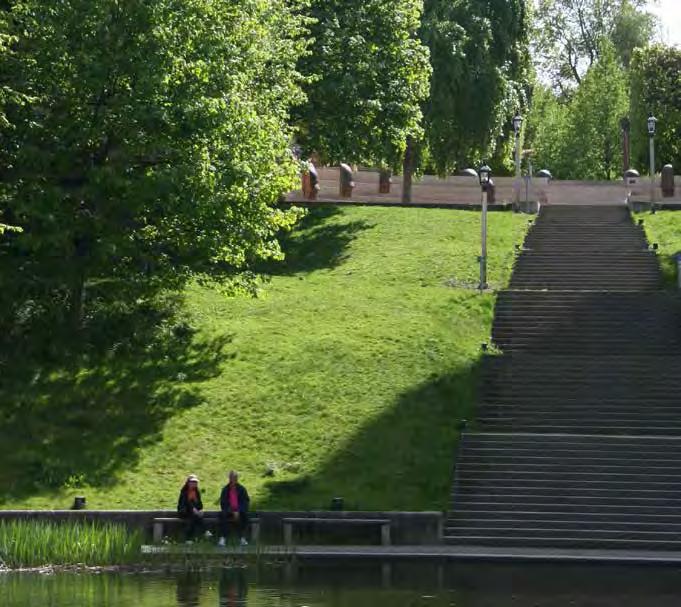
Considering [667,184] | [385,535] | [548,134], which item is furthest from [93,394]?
[548,134]

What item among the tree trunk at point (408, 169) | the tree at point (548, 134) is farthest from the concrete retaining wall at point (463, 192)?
the tree at point (548, 134)

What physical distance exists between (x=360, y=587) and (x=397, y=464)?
995 cm

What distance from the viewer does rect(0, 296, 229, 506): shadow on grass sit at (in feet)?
110

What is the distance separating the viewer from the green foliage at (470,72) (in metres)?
63.1

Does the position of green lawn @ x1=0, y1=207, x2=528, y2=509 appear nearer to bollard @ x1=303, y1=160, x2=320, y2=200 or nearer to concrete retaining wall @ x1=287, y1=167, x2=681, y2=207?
bollard @ x1=303, y1=160, x2=320, y2=200

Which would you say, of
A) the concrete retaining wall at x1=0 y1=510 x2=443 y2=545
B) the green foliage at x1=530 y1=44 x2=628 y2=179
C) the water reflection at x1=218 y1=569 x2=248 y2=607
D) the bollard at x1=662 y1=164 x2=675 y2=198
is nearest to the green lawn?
the concrete retaining wall at x1=0 y1=510 x2=443 y2=545

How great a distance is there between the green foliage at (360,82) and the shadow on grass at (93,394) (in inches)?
574

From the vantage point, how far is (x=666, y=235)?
5409cm

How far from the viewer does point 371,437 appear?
35031 mm

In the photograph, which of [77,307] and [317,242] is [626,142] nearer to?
[317,242]

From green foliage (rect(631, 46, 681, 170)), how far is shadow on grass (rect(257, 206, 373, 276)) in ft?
80.9

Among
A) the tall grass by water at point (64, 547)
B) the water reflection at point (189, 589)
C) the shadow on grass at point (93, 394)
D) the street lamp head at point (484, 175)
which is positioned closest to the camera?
the water reflection at point (189, 589)

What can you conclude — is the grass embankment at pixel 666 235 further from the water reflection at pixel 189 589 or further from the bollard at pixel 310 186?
the water reflection at pixel 189 589

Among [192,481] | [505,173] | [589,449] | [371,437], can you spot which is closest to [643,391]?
[589,449]
